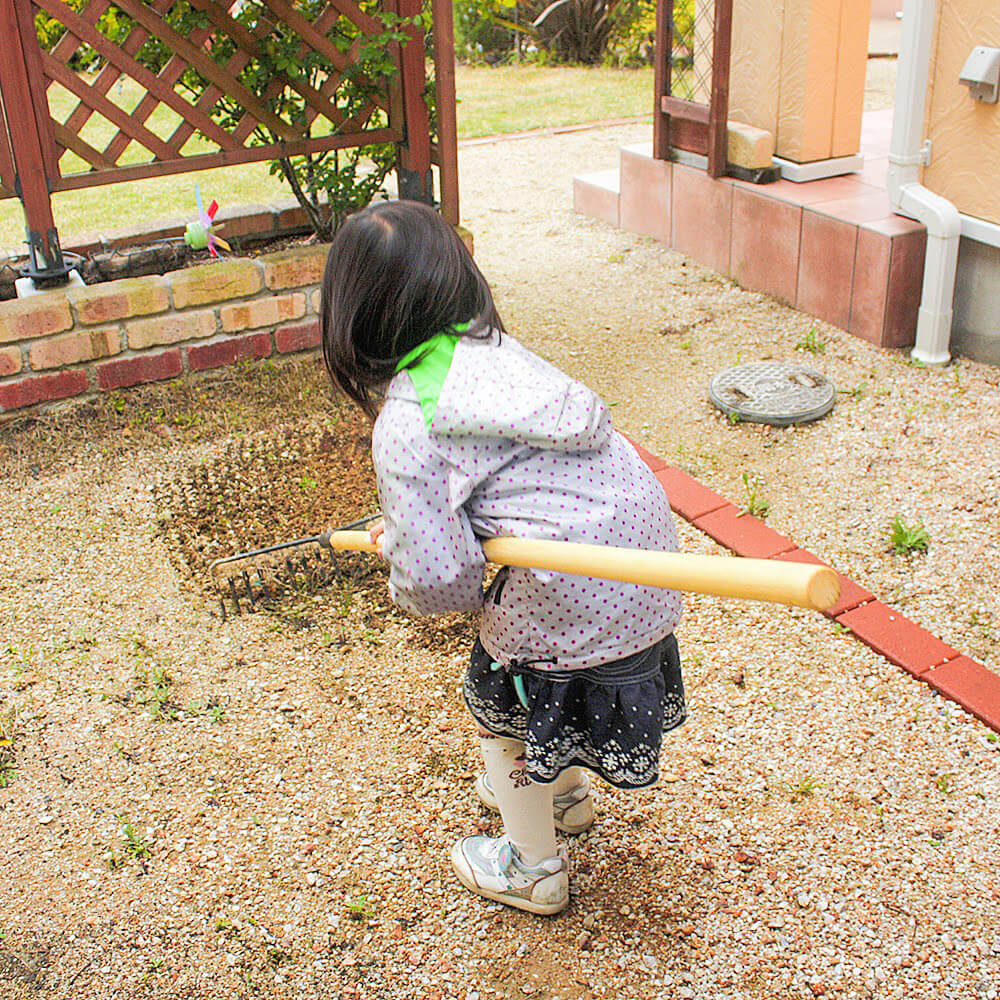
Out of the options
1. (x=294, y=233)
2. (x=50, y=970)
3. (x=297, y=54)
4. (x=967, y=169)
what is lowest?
(x=50, y=970)

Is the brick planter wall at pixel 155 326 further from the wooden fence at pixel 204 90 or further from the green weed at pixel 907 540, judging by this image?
the green weed at pixel 907 540

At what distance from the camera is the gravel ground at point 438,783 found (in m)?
2.13

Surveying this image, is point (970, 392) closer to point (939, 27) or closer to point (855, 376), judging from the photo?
point (855, 376)

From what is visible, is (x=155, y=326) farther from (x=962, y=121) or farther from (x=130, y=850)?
(x=962, y=121)

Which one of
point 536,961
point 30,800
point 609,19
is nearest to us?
point 536,961

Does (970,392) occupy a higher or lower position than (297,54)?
lower

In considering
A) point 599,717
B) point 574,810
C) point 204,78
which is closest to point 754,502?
point 574,810

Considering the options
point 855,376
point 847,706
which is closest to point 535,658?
point 847,706

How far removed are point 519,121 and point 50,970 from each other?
8.76m

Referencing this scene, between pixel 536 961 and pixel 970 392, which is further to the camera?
pixel 970 392

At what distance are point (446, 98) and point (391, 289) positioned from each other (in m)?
3.09

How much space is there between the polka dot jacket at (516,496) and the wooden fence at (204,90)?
2944mm

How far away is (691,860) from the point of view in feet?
7.61

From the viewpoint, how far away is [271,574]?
11.0 feet
